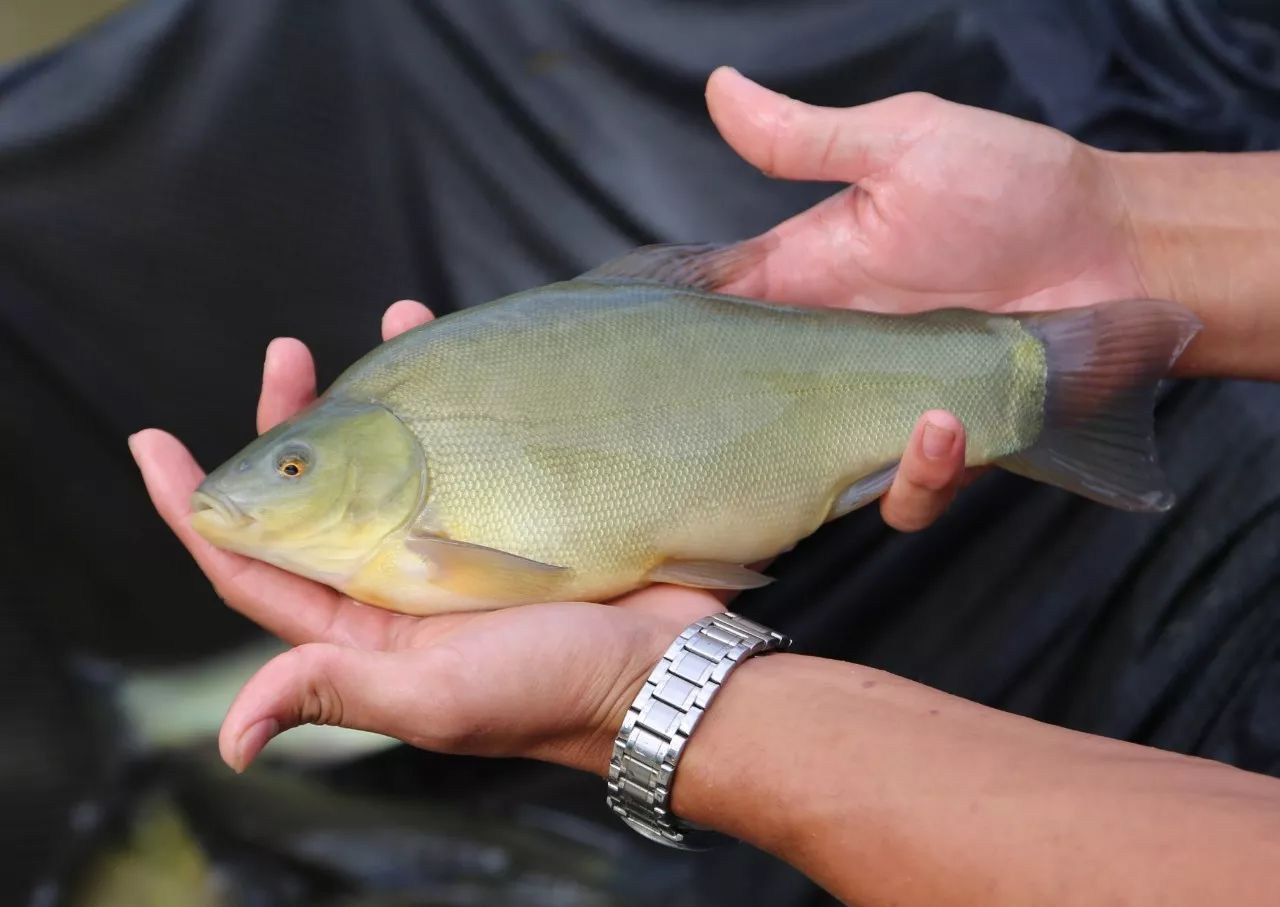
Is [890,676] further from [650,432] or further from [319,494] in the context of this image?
[319,494]

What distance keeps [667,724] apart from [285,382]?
2.95 feet

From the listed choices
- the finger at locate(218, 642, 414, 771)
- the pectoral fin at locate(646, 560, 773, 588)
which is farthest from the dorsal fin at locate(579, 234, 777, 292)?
the finger at locate(218, 642, 414, 771)

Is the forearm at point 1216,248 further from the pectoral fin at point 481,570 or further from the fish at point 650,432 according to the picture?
the pectoral fin at point 481,570

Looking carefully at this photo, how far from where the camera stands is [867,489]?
1.61m

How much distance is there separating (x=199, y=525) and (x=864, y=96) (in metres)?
1.61

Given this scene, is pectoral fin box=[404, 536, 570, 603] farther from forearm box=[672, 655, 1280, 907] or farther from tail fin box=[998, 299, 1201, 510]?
tail fin box=[998, 299, 1201, 510]

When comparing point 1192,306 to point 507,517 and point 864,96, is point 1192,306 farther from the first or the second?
point 507,517

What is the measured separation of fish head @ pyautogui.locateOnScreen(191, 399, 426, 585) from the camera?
1472 mm

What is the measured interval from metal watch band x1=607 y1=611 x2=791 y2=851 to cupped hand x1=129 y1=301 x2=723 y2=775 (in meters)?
0.05

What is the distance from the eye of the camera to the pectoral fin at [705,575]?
5.05ft

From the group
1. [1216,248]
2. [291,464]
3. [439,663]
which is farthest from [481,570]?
[1216,248]

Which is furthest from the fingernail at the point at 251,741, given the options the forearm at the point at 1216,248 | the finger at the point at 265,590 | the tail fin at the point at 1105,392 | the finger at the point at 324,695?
the forearm at the point at 1216,248

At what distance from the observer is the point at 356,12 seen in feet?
6.87

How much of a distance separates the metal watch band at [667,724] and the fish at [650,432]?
199 mm
